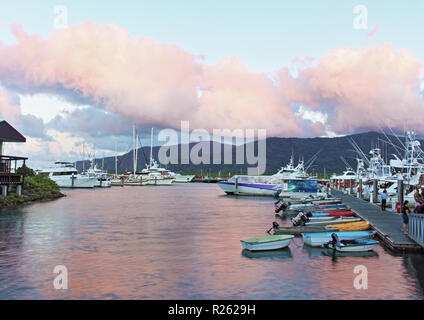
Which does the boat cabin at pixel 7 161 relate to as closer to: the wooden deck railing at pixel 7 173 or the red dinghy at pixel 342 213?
the wooden deck railing at pixel 7 173

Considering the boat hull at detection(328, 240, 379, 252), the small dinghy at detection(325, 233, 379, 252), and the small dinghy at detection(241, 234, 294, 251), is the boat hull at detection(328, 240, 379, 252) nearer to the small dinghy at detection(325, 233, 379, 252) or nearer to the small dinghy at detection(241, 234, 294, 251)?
the small dinghy at detection(325, 233, 379, 252)

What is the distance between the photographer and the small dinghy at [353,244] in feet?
76.8

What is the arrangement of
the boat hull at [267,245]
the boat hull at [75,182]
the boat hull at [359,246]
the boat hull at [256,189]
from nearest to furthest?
1. the boat hull at [359,246]
2. the boat hull at [267,245]
3. the boat hull at [256,189]
4. the boat hull at [75,182]

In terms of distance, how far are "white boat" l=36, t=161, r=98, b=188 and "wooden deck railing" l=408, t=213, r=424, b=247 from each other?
10157 centimetres

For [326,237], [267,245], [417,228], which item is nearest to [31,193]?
[267,245]

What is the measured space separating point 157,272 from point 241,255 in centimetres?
557

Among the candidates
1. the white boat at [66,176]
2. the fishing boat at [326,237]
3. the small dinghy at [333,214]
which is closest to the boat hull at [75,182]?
the white boat at [66,176]

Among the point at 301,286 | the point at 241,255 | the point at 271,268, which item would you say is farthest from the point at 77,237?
the point at 301,286

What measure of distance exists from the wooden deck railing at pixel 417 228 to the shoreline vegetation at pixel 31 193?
41.9 meters

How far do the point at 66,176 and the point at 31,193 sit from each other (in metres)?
52.6

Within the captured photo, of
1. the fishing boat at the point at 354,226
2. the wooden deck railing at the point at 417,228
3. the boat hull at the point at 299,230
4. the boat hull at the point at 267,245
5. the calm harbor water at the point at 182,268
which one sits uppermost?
the wooden deck railing at the point at 417,228

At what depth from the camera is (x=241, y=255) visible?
2361 centimetres

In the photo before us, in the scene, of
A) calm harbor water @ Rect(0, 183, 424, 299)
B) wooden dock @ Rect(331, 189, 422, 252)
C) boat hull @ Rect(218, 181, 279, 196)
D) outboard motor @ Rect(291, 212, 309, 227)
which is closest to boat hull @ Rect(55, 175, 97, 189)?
boat hull @ Rect(218, 181, 279, 196)
